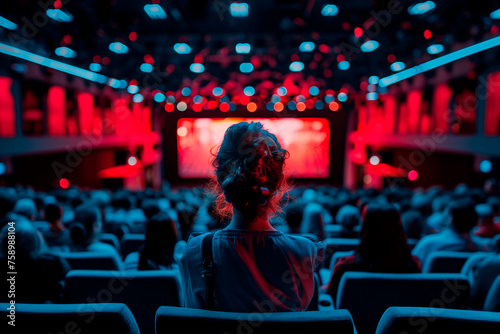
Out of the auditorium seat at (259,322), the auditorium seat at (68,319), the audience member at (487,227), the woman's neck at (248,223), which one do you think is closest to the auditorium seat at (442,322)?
the auditorium seat at (259,322)

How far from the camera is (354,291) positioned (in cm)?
192

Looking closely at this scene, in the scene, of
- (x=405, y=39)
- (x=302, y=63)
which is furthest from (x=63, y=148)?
(x=405, y=39)

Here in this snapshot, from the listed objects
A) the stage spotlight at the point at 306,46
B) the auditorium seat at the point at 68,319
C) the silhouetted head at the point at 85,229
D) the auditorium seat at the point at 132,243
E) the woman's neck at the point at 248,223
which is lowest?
the auditorium seat at the point at 132,243

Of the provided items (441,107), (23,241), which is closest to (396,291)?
(23,241)

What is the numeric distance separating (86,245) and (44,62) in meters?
7.06

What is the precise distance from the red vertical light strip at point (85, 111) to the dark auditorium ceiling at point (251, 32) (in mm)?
1649

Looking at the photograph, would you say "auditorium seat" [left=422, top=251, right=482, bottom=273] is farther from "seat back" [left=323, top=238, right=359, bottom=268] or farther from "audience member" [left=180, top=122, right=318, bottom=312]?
"audience member" [left=180, top=122, right=318, bottom=312]

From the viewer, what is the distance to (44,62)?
27.1 ft

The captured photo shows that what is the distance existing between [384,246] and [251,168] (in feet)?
4.49

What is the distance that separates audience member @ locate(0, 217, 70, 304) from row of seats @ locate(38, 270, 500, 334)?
0.76 ft

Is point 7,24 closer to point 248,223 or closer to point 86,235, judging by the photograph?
point 86,235

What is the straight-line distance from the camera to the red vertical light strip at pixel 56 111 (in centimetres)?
Result: 988

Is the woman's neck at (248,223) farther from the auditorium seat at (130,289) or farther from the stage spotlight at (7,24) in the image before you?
the stage spotlight at (7,24)

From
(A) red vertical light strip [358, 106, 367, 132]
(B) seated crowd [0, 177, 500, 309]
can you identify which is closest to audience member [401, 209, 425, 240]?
(B) seated crowd [0, 177, 500, 309]
